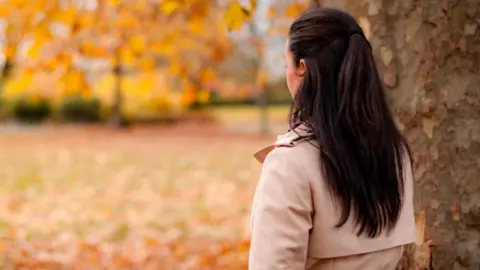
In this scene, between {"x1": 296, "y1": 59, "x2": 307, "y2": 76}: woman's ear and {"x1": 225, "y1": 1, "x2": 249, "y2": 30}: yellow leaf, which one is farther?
{"x1": 225, "y1": 1, "x2": 249, "y2": 30}: yellow leaf

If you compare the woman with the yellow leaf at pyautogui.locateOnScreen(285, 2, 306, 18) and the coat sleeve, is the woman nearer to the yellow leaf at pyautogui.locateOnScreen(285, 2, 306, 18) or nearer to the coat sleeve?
the coat sleeve

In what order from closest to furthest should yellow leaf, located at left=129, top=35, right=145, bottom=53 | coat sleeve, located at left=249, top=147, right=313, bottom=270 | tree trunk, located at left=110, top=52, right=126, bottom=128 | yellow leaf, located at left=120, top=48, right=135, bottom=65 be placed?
coat sleeve, located at left=249, top=147, right=313, bottom=270, yellow leaf, located at left=129, top=35, right=145, bottom=53, yellow leaf, located at left=120, top=48, right=135, bottom=65, tree trunk, located at left=110, top=52, right=126, bottom=128

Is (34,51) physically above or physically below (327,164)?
above

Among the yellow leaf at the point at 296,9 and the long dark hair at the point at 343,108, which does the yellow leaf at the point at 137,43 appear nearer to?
the yellow leaf at the point at 296,9

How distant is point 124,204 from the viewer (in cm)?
1002

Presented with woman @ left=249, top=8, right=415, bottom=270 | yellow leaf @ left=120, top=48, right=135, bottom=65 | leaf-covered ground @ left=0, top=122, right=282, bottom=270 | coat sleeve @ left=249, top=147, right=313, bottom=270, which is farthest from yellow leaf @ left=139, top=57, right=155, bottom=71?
coat sleeve @ left=249, top=147, right=313, bottom=270

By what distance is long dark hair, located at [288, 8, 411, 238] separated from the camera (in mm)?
1869

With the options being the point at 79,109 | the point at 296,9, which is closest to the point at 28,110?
the point at 79,109

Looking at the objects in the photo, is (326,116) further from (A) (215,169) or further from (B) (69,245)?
(A) (215,169)

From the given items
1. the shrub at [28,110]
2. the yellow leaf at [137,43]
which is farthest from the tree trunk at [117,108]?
the yellow leaf at [137,43]

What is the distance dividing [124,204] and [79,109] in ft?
57.0

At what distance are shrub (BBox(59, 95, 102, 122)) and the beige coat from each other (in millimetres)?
25433

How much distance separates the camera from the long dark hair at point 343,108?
6.13 ft

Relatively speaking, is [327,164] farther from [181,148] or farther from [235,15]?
[181,148]
